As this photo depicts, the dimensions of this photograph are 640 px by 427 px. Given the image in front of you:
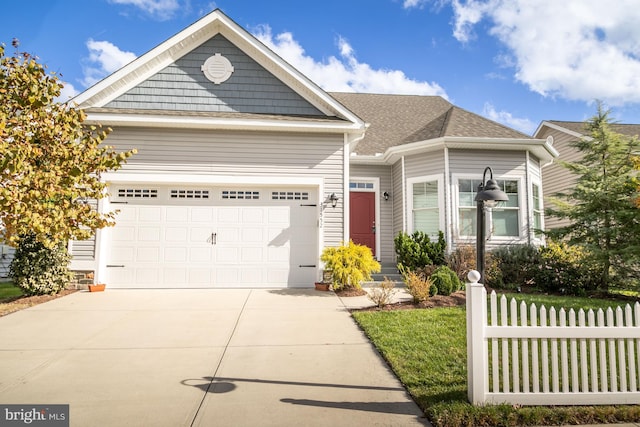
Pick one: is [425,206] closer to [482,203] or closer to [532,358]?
[482,203]

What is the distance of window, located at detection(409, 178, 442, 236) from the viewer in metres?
10.5

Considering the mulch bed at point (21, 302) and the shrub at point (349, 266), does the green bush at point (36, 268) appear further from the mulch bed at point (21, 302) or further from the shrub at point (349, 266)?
the shrub at point (349, 266)

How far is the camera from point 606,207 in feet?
28.0

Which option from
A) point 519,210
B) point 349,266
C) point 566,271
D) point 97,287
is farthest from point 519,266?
point 97,287

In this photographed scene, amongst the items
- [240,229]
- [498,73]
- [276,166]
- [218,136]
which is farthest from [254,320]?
[498,73]

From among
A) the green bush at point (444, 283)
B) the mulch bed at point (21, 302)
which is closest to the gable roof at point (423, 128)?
the green bush at point (444, 283)

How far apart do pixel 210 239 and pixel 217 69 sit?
434 centimetres

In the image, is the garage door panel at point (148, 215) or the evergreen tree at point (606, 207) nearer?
the evergreen tree at point (606, 207)

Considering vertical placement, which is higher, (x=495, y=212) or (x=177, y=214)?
(x=495, y=212)

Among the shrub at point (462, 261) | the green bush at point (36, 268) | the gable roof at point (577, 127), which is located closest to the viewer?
the green bush at point (36, 268)

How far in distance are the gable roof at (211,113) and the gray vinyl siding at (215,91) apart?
12 cm

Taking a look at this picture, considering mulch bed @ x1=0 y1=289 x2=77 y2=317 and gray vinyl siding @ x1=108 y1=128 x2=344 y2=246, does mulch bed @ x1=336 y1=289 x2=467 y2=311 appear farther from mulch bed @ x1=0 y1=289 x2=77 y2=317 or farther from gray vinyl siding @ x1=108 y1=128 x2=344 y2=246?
mulch bed @ x1=0 y1=289 x2=77 y2=317

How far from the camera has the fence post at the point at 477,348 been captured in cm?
286

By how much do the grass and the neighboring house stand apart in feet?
37.7
